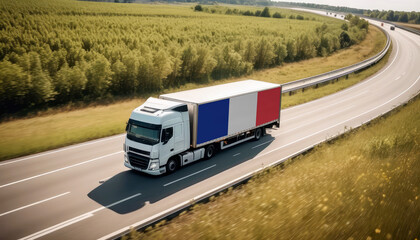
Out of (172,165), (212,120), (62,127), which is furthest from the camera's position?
(62,127)

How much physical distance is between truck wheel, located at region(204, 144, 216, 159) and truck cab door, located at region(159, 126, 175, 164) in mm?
2554

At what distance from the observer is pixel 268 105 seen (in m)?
20.4

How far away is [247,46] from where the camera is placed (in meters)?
52.0

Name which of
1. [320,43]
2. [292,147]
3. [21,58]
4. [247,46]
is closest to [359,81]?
[247,46]

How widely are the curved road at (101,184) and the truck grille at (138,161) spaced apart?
680 mm

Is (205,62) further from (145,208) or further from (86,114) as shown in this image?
(145,208)

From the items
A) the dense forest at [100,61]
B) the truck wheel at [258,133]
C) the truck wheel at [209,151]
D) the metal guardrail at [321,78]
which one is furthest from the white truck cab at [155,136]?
the metal guardrail at [321,78]

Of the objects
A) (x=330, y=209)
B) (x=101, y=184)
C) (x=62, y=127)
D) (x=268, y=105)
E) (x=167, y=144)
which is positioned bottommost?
(x=62, y=127)

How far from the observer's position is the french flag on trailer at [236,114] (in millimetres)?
16281

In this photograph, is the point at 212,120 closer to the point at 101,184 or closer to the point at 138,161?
the point at 138,161

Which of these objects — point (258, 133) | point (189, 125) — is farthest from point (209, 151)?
point (258, 133)

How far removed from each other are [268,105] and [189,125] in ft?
21.5

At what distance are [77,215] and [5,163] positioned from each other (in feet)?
21.4

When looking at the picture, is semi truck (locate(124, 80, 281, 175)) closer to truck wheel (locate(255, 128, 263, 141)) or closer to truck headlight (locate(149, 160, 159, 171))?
truck headlight (locate(149, 160, 159, 171))
